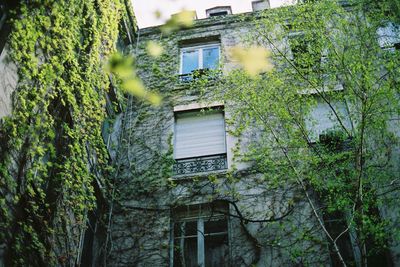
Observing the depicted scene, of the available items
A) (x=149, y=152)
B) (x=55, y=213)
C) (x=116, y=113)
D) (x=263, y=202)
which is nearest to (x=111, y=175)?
(x=149, y=152)

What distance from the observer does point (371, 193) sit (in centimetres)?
746

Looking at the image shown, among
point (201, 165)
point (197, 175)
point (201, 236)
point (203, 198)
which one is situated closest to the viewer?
point (201, 236)

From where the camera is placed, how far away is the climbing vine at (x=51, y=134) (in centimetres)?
627

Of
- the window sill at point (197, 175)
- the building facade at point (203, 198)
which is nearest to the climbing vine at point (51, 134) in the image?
the building facade at point (203, 198)

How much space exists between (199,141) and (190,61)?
3.26m

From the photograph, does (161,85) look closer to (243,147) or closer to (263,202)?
(243,147)

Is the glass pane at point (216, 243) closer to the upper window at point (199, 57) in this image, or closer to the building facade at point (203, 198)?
the building facade at point (203, 198)

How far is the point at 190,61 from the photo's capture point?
1315 cm

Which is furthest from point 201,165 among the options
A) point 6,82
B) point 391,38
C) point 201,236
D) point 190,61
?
point 391,38

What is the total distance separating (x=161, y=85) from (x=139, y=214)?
4.22 metres

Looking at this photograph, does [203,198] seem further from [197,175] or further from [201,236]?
[201,236]

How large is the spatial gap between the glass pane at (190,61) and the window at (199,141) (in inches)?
73.7

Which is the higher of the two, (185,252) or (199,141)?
(199,141)

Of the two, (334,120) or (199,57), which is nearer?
(334,120)
